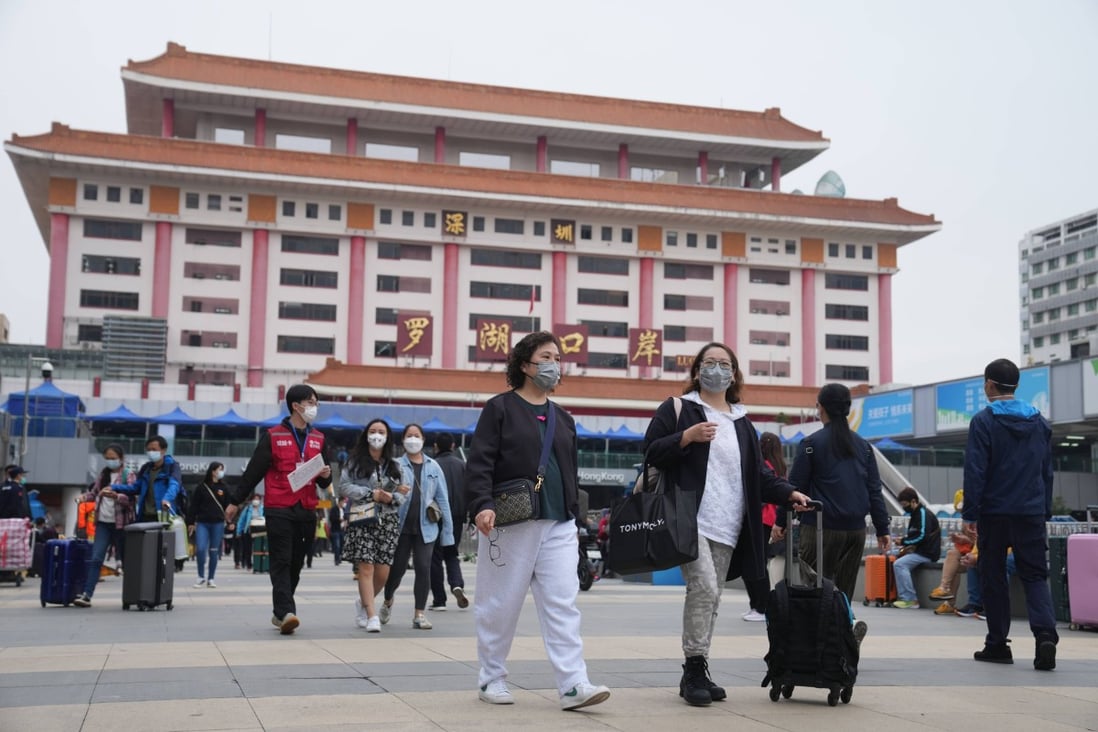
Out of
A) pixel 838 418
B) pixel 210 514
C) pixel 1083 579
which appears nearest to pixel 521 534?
pixel 838 418

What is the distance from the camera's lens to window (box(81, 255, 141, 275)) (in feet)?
219

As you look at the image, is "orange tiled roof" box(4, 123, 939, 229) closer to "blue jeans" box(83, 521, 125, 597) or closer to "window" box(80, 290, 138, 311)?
"window" box(80, 290, 138, 311)

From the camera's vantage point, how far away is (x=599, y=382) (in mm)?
68250

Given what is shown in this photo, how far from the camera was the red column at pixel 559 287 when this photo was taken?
240 ft

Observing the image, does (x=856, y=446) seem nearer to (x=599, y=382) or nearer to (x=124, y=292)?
(x=599, y=382)

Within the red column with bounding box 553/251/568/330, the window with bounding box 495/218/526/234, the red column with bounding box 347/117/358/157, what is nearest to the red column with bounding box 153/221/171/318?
A: the red column with bounding box 347/117/358/157

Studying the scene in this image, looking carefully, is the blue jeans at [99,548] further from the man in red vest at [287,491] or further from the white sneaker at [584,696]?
the white sneaker at [584,696]

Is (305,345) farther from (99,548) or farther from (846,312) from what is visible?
(99,548)

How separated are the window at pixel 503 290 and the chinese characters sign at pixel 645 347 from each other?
21.1 ft

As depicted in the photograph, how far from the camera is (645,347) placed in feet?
234

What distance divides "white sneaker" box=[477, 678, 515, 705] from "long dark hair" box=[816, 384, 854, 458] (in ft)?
9.80

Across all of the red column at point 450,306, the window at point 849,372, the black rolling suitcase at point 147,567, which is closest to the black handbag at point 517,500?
the black rolling suitcase at point 147,567

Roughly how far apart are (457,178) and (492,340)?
10.9 metres

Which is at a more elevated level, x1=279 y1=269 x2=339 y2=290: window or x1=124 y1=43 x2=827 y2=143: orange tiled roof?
x1=124 y1=43 x2=827 y2=143: orange tiled roof
